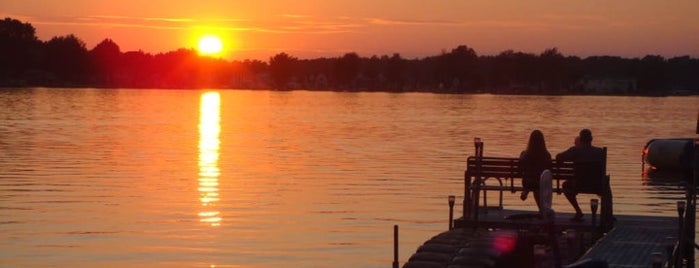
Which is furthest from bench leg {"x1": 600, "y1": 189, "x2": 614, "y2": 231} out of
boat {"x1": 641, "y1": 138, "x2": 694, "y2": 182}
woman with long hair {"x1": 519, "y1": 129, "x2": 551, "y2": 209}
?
boat {"x1": 641, "y1": 138, "x2": 694, "y2": 182}

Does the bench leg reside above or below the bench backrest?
below

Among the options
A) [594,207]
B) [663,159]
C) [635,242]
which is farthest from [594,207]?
[663,159]

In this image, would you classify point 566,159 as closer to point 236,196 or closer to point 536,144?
point 536,144

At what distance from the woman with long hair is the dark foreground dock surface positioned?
Answer: 2.13ft

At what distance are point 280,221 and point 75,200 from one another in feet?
23.6

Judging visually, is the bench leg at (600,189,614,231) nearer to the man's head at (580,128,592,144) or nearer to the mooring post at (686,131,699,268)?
the man's head at (580,128,592,144)

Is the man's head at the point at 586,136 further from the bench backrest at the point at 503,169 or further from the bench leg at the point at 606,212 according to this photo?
→ the bench leg at the point at 606,212

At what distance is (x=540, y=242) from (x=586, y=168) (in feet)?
6.81

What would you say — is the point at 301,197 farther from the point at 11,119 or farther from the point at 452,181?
the point at 11,119

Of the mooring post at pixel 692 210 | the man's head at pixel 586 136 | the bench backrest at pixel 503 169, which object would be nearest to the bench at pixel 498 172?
the bench backrest at pixel 503 169

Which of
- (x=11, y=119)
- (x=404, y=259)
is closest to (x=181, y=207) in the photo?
(x=404, y=259)

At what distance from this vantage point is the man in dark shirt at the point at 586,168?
23719mm

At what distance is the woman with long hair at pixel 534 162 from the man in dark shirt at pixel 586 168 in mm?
373

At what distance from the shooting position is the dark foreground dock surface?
1953 centimetres
